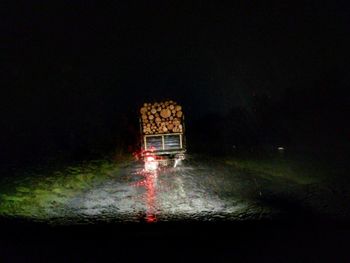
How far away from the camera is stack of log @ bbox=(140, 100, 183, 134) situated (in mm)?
15031

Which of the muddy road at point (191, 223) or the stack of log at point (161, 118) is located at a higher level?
the stack of log at point (161, 118)

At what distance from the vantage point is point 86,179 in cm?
1230

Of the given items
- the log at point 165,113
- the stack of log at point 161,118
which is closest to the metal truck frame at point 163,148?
the stack of log at point 161,118

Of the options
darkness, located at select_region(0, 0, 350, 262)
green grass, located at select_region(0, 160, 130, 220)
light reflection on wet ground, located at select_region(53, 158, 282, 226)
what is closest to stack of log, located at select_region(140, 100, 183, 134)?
darkness, located at select_region(0, 0, 350, 262)

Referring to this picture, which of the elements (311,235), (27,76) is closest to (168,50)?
(27,76)

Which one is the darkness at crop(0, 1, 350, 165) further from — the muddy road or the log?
the muddy road

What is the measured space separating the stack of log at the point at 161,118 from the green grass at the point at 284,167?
2223 mm

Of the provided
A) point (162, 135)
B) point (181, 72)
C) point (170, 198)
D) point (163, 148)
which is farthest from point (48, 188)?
point (181, 72)

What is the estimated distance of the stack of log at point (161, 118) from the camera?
49.3ft

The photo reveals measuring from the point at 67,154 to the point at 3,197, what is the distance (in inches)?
185

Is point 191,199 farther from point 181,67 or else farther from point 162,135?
point 181,67

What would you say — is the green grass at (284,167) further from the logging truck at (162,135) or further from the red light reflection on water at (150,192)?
the red light reflection on water at (150,192)

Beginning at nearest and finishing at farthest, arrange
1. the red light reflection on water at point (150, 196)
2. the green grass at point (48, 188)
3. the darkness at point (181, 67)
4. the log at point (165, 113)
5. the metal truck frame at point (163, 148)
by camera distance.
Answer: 1. the red light reflection on water at point (150, 196)
2. the green grass at point (48, 188)
3. the metal truck frame at point (163, 148)
4. the log at point (165, 113)
5. the darkness at point (181, 67)

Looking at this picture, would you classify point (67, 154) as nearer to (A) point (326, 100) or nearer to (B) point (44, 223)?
(B) point (44, 223)
